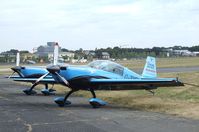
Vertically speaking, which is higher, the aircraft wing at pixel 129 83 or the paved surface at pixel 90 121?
the aircraft wing at pixel 129 83

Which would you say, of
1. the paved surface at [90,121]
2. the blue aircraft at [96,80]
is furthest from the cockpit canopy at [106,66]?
the paved surface at [90,121]

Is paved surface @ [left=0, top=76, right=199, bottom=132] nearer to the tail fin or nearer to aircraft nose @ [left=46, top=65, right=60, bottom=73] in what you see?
aircraft nose @ [left=46, top=65, right=60, bottom=73]

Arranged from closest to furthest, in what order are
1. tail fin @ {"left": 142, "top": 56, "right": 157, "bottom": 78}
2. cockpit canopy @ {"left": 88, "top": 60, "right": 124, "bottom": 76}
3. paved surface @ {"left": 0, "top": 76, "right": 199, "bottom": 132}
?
paved surface @ {"left": 0, "top": 76, "right": 199, "bottom": 132} → cockpit canopy @ {"left": 88, "top": 60, "right": 124, "bottom": 76} → tail fin @ {"left": 142, "top": 56, "right": 157, "bottom": 78}

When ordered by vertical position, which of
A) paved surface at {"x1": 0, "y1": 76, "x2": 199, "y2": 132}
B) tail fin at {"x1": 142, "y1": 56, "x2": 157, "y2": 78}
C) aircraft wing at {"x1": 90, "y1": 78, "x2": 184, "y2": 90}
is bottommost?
paved surface at {"x1": 0, "y1": 76, "x2": 199, "y2": 132}

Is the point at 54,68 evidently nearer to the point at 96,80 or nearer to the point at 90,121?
the point at 96,80

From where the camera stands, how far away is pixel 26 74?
78.2 feet

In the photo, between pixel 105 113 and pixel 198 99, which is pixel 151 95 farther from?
pixel 105 113

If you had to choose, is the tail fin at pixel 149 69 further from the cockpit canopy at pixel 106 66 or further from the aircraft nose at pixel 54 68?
the aircraft nose at pixel 54 68

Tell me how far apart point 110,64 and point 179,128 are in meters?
7.74

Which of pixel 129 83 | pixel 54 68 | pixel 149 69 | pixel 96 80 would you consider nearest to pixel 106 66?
pixel 96 80

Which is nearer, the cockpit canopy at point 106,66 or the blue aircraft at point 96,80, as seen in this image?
the blue aircraft at point 96,80

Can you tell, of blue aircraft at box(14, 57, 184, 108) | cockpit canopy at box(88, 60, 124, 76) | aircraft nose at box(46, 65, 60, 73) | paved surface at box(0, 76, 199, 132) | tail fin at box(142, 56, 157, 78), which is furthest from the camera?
tail fin at box(142, 56, 157, 78)

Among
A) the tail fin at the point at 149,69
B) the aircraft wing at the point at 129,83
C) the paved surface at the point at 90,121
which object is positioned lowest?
the paved surface at the point at 90,121

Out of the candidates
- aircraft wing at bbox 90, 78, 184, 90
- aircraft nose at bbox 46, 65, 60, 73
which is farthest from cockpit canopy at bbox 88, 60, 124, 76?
aircraft nose at bbox 46, 65, 60, 73
